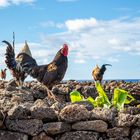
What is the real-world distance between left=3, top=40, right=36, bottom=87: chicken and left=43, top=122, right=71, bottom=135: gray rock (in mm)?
7711

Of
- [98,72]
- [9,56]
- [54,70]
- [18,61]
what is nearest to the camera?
[54,70]

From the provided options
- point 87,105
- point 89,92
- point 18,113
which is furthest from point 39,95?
point 18,113

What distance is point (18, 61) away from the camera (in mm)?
16125

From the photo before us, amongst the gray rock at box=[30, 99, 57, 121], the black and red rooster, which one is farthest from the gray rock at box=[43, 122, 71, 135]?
the black and red rooster

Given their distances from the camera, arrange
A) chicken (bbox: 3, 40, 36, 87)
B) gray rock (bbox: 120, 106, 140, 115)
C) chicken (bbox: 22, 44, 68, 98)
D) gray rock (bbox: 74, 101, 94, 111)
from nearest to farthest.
Answer: gray rock (bbox: 120, 106, 140, 115) → gray rock (bbox: 74, 101, 94, 111) → chicken (bbox: 22, 44, 68, 98) → chicken (bbox: 3, 40, 36, 87)

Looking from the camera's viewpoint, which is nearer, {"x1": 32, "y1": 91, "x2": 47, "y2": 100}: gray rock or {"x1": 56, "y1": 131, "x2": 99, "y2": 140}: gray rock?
{"x1": 56, "y1": 131, "x2": 99, "y2": 140}: gray rock

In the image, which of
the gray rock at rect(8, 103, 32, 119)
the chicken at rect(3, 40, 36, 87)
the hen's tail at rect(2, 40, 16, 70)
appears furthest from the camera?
the hen's tail at rect(2, 40, 16, 70)

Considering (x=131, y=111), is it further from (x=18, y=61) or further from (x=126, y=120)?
(x=18, y=61)

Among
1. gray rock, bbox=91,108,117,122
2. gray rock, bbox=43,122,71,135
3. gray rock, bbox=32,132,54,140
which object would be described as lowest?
gray rock, bbox=32,132,54,140

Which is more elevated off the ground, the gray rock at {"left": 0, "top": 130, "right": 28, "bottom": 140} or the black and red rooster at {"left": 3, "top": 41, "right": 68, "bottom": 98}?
the black and red rooster at {"left": 3, "top": 41, "right": 68, "bottom": 98}

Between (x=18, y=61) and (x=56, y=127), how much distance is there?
29.6 feet

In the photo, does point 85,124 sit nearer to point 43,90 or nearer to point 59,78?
point 59,78

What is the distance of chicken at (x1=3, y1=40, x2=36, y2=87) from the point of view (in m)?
15.4

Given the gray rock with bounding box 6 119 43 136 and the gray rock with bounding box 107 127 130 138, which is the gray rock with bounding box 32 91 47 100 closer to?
the gray rock with bounding box 6 119 43 136
